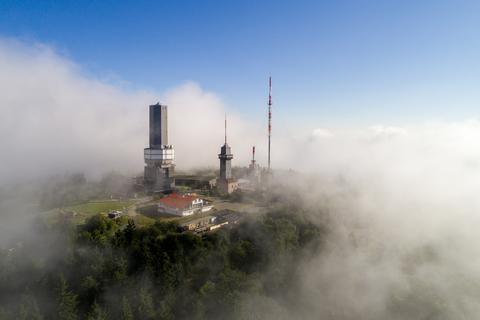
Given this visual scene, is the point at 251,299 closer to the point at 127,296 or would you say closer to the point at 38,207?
the point at 127,296

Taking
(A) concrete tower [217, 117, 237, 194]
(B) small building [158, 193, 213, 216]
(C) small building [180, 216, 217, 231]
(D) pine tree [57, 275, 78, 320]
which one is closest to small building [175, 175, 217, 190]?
(A) concrete tower [217, 117, 237, 194]

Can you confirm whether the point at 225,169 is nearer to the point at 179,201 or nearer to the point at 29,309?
the point at 179,201

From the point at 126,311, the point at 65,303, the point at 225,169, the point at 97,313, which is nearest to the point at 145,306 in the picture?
the point at 126,311

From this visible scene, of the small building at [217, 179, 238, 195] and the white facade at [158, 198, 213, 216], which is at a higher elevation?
the small building at [217, 179, 238, 195]

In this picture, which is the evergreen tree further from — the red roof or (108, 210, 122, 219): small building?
the red roof

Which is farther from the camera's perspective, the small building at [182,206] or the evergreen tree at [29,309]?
the small building at [182,206]

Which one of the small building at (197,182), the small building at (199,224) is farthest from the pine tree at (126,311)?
the small building at (197,182)

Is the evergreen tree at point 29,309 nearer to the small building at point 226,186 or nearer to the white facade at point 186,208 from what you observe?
the white facade at point 186,208
